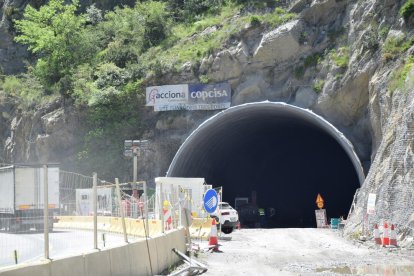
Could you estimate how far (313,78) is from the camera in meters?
40.1

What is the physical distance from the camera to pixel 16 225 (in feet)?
36.2

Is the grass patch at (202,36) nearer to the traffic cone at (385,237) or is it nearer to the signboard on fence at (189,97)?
the signboard on fence at (189,97)

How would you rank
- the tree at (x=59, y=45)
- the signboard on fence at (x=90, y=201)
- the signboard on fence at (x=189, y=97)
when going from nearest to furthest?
the signboard on fence at (x=90, y=201) → the signboard on fence at (x=189, y=97) → the tree at (x=59, y=45)

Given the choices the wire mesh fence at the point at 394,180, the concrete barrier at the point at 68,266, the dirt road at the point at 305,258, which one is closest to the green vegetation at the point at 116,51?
the wire mesh fence at the point at 394,180

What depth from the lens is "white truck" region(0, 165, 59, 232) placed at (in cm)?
1099

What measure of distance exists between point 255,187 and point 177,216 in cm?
3310

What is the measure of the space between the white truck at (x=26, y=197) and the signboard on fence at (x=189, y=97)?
2787 centimetres

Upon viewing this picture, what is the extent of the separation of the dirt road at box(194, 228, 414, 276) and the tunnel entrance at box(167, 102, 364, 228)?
14933 millimetres

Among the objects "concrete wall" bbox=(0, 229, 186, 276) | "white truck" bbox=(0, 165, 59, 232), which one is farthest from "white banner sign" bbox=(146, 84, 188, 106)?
"white truck" bbox=(0, 165, 59, 232)

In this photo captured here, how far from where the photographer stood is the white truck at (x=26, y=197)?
11.0 m

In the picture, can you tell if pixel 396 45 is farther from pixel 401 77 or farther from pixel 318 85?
pixel 318 85

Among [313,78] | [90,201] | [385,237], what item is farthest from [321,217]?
[90,201]

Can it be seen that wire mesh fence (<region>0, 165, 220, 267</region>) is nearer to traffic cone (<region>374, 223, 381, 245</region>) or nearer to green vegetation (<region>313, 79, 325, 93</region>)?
traffic cone (<region>374, 223, 381, 245</region>)

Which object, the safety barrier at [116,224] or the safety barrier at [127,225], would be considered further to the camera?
the safety barrier at [116,224]
